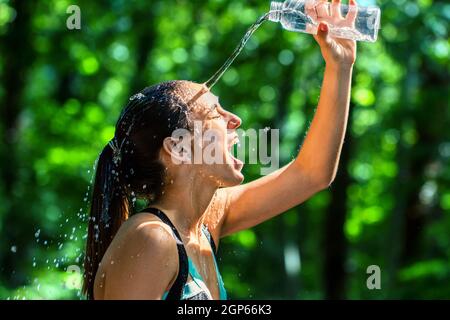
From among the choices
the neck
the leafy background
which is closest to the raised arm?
the neck

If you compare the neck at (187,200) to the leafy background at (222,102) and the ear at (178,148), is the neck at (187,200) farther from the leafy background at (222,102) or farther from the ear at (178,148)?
the leafy background at (222,102)

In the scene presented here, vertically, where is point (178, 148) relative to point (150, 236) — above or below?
above

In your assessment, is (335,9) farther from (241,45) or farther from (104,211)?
(104,211)

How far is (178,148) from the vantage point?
2.47 m

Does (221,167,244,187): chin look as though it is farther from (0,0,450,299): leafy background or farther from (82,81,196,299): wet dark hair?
(0,0,450,299): leafy background

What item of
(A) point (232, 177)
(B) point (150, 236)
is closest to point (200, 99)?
(A) point (232, 177)

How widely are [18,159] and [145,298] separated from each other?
7569mm

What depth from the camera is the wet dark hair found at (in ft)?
8.00

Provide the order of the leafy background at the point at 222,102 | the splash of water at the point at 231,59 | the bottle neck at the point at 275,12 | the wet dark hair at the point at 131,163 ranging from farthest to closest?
the leafy background at the point at 222,102 < the bottle neck at the point at 275,12 < the splash of water at the point at 231,59 < the wet dark hair at the point at 131,163

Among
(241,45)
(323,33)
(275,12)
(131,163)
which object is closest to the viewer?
(131,163)

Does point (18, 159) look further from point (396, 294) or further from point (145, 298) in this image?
point (145, 298)

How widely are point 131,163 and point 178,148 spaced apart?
14 centimetres

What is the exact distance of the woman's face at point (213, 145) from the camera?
2.50 m

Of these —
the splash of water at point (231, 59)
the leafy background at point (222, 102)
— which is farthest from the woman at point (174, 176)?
the leafy background at point (222, 102)
